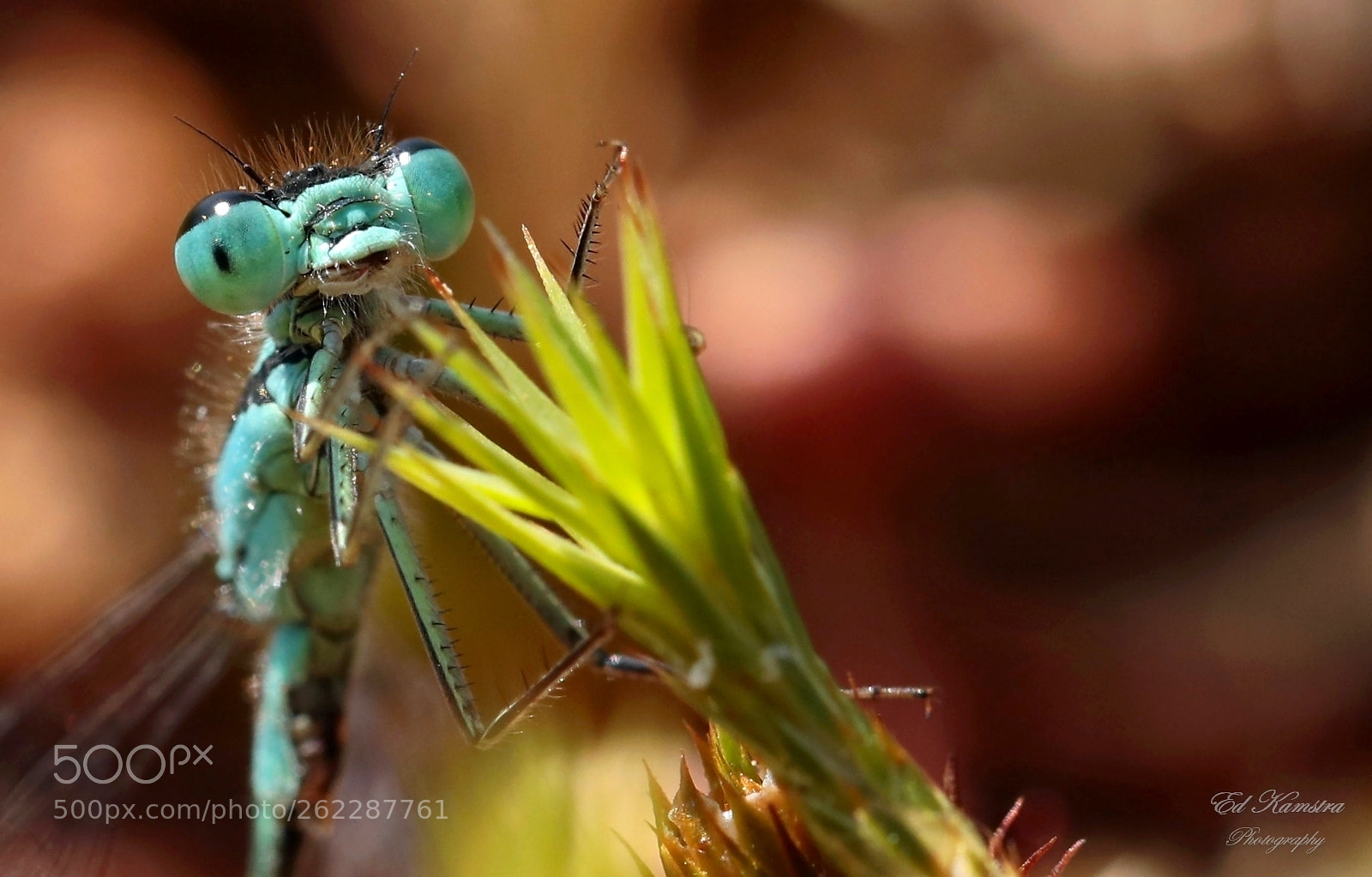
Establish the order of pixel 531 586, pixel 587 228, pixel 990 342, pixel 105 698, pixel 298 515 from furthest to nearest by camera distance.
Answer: pixel 990 342
pixel 105 698
pixel 298 515
pixel 531 586
pixel 587 228

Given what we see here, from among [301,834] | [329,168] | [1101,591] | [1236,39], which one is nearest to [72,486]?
[301,834]

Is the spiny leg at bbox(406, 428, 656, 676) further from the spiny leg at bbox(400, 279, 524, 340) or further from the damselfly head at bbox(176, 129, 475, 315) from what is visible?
the damselfly head at bbox(176, 129, 475, 315)

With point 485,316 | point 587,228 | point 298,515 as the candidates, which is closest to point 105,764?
point 298,515

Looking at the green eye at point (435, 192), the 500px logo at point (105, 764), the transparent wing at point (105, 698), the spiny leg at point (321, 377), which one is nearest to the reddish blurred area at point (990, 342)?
the transparent wing at point (105, 698)

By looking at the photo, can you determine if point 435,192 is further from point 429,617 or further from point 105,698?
point 105,698

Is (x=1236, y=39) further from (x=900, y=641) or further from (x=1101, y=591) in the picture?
(x=900, y=641)
